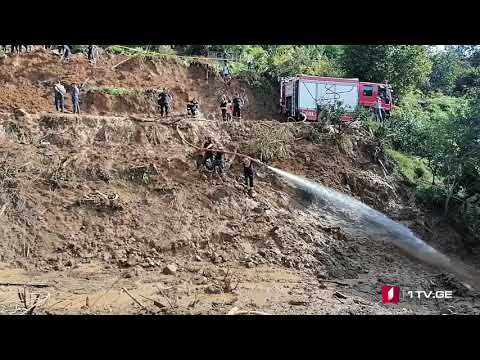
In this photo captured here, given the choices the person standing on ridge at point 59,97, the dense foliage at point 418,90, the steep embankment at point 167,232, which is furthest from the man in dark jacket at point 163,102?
the dense foliage at point 418,90

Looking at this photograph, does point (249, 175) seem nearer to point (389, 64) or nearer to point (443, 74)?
point (389, 64)

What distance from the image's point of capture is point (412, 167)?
14617mm

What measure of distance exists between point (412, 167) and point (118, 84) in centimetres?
823

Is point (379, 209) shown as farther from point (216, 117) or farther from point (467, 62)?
point (467, 62)

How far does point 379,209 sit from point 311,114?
3.72 m

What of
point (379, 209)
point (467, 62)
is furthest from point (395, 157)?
point (467, 62)

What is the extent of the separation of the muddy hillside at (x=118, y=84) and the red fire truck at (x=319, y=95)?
186 cm

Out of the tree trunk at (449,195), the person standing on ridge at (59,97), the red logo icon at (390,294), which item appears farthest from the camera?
the person standing on ridge at (59,97)

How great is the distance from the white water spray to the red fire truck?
2926 millimetres

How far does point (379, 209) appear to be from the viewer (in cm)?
1270

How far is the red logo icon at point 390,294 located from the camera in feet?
31.0

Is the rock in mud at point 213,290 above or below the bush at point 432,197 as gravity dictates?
below

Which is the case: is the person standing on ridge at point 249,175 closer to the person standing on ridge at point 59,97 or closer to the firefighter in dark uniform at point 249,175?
the firefighter in dark uniform at point 249,175

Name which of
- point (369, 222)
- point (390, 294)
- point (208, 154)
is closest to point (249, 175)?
point (208, 154)
